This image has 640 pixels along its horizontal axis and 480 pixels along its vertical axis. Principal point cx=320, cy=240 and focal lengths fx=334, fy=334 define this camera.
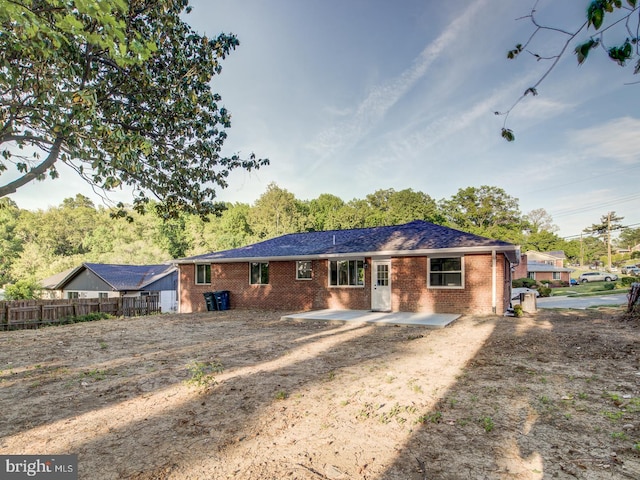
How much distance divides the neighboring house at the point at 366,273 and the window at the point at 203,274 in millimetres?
59

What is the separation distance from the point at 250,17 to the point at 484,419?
11916mm

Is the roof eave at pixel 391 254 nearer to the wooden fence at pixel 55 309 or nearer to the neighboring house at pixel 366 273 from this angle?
the neighboring house at pixel 366 273

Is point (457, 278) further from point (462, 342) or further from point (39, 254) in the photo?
point (39, 254)

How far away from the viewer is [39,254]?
144 feet

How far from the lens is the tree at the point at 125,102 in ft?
18.1

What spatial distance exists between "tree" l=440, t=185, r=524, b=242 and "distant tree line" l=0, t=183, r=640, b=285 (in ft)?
0.40

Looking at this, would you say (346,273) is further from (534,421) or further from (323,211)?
(323,211)

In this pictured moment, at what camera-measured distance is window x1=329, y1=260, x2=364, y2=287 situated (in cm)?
1528

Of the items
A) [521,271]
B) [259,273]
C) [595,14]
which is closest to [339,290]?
[259,273]

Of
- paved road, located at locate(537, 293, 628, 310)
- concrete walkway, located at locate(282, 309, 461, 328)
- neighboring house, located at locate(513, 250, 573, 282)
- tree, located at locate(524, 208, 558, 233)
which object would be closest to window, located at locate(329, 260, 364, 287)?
concrete walkway, located at locate(282, 309, 461, 328)

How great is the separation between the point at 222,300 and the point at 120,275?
16765mm

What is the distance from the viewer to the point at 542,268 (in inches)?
1838

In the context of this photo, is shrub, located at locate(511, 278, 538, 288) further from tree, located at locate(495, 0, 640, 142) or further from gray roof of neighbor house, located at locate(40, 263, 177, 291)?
tree, located at locate(495, 0, 640, 142)

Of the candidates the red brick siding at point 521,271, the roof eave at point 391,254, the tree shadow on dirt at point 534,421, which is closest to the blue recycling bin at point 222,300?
the roof eave at point 391,254
